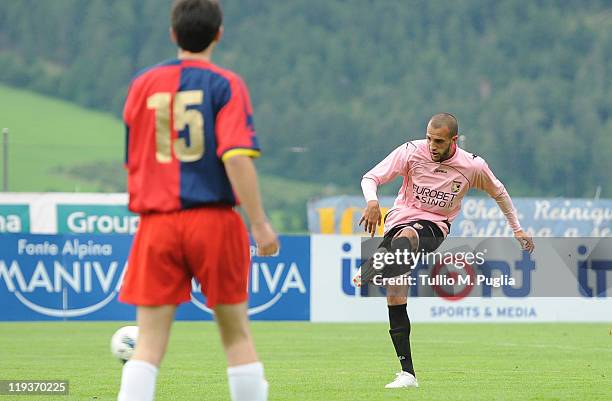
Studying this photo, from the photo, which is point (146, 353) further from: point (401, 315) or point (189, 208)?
point (401, 315)

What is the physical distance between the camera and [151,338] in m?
5.95

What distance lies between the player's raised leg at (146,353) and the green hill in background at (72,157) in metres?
18.1

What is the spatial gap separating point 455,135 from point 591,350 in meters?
5.32

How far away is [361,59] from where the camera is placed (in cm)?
8481

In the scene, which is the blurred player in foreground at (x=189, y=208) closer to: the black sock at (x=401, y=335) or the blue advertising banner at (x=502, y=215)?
the black sock at (x=401, y=335)

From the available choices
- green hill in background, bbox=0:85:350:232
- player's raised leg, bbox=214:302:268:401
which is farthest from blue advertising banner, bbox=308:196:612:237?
player's raised leg, bbox=214:302:268:401

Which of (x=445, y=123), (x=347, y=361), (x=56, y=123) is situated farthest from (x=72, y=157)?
(x=56, y=123)

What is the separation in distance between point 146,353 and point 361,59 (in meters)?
79.6

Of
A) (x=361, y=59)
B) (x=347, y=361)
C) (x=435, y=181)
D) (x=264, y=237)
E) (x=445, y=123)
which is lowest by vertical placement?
(x=347, y=361)

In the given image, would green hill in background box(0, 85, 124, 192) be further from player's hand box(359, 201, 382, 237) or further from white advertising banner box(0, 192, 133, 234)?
player's hand box(359, 201, 382, 237)

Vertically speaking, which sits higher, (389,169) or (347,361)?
(389,169)

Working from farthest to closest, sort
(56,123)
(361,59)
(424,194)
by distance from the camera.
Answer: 1. (361,59)
2. (56,123)
3. (424,194)

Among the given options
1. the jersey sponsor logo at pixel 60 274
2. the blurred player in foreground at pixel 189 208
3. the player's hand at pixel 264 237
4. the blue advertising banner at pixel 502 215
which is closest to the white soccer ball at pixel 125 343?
the blurred player in foreground at pixel 189 208

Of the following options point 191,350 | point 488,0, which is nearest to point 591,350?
point 191,350
